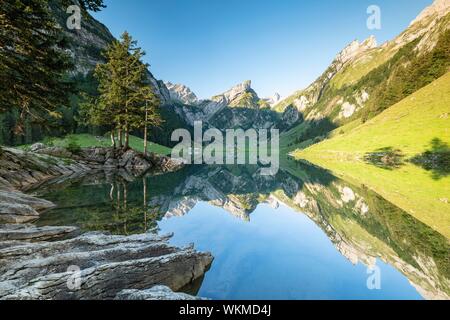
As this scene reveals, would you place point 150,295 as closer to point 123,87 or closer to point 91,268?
point 91,268

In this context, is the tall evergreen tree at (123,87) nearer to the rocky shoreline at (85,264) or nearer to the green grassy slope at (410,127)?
the rocky shoreline at (85,264)

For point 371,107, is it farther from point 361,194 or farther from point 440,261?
point 440,261

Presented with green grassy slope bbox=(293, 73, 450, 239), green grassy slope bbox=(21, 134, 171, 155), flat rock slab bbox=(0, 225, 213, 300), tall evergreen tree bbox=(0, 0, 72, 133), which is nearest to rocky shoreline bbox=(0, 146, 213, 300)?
flat rock slab bbox=(0, 225, 213, 300)

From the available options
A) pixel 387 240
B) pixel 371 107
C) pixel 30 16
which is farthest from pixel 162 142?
pixel 387 240

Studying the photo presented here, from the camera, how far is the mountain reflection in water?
8633mm

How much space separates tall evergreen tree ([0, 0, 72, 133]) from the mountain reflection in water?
28.3ft

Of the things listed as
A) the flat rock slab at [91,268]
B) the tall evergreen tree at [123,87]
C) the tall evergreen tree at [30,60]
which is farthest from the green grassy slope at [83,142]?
the flat rock slab at [91,268]

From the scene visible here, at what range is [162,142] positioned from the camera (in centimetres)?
18125

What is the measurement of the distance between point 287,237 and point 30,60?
23782 mm

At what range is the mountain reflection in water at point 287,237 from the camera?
340 inches

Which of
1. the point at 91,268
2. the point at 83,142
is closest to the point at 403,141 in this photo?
the point at 91,268

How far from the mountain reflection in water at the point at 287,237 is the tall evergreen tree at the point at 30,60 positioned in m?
8.61

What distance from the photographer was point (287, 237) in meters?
14.6
